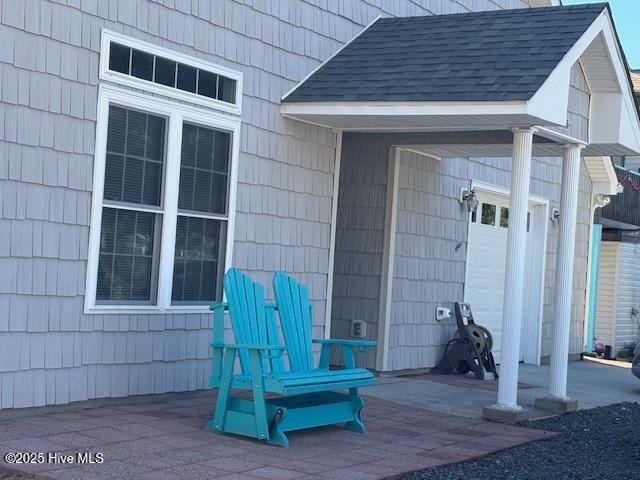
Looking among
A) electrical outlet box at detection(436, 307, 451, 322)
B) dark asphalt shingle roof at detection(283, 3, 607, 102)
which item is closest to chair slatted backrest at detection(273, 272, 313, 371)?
dark asphalt shingle roof at detection(283, 3, 607, 102)

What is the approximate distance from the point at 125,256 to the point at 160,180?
0.67m

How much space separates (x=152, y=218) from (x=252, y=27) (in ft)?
6.69

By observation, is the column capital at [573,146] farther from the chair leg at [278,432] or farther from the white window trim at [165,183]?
the chair leg at [278,432]

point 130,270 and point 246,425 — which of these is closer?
point 246,425

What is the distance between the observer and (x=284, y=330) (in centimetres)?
693

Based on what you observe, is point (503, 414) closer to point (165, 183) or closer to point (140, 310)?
point (140, 310)

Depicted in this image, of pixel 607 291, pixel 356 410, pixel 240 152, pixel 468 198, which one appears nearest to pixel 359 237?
pixel 468 198

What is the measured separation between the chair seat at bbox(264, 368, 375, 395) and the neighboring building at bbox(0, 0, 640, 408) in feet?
4.86

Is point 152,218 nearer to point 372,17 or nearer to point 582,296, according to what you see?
point 372,17

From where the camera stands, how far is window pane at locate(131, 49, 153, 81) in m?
7.15

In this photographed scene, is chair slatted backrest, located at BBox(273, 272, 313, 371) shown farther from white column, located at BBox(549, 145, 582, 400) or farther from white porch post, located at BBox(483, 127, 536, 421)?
white column, located at BBox(549, 145, 582, 400)

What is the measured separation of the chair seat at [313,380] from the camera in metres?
6.15

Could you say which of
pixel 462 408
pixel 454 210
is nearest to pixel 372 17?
pixel 454 210

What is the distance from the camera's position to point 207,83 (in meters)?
7.83
